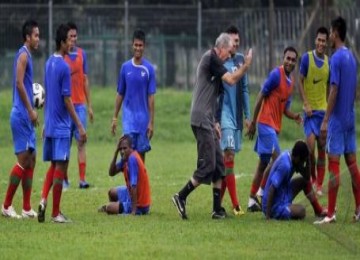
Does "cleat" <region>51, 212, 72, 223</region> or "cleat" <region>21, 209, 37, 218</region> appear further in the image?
"cleat" <region>21, 209, 37, 218</region>

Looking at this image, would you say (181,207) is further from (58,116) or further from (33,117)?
(33,117)

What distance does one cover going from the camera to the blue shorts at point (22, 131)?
1539 cm

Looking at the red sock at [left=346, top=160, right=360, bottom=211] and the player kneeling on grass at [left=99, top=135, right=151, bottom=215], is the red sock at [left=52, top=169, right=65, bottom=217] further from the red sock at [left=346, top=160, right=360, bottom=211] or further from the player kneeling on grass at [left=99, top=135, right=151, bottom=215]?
the red sock at [left=346, top=160, right=360, bottom=211]

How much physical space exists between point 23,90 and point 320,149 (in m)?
4.79

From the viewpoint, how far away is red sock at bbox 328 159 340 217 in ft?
47.8

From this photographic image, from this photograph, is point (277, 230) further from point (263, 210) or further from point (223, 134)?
point (223, 134)

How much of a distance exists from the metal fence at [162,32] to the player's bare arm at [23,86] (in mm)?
21193

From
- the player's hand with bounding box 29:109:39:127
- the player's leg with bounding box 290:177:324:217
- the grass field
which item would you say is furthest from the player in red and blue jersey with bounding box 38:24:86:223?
the player's leg with bounding box 290:177:324:217

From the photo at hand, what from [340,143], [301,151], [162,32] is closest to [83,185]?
[301,151]

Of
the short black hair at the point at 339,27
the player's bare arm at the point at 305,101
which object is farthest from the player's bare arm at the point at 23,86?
the player's bare arm at the point at 305,101

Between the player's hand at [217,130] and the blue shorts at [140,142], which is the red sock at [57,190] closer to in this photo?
the player's hand at [217,130]

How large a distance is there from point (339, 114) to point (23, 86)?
3.65m

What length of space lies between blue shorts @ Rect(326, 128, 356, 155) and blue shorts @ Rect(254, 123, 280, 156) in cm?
176

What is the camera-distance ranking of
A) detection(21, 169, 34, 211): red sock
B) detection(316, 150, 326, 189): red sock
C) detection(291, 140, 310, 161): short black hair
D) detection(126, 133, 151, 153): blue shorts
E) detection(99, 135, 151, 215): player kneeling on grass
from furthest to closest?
detection(316, 150, 326, 189): red sock
detection(126, 133, 151, 153): blue shorts
detection(99, 135, 151, 215): player kneeling on grass
detection(21, 169, 34, 211): red sock
detection(291, 140, 310, 161): short black hair
